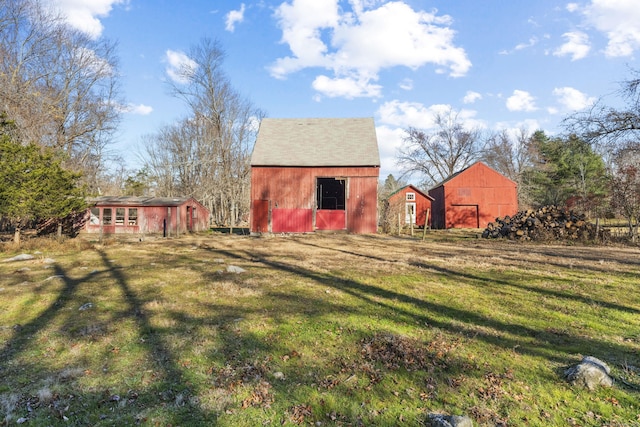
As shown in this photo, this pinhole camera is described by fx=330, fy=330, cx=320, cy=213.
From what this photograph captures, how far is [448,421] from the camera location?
2666 mm

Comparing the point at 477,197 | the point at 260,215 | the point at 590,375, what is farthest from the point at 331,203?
the point at 590,375

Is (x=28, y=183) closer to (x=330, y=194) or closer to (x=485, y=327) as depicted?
(x=485, y=327)

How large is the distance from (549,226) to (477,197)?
52.1 ft

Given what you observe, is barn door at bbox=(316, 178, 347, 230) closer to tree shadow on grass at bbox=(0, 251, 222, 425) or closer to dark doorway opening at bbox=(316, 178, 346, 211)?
dark doorway opening at bbox=(316, 178, 346, 211)

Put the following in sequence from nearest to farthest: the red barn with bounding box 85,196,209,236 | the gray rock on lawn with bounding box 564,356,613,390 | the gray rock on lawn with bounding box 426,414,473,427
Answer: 1. the gray rock on lawn with bounding box 426,414,473,427
2. the gray rock on lawn with bounding box 564,356,613,390
3. the red barn with bounding box 85,196,209,236

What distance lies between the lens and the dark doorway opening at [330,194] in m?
28.5

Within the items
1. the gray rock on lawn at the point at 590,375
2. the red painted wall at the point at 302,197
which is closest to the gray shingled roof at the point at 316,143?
the red painted wall at the point at 302,197

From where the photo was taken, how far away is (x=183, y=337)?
4.59 meters

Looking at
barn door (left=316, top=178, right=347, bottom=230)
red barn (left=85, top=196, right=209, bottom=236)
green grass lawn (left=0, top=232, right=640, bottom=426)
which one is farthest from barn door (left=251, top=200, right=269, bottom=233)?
green grass lawn (left=0, top=232, right=640, bottom=426)

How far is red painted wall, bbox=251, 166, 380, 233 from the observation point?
2238 cm

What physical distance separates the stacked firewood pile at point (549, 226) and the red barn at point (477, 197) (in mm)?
13942

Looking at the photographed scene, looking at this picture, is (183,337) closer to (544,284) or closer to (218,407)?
(218,407)

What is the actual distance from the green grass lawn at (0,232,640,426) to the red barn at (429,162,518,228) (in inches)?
1004

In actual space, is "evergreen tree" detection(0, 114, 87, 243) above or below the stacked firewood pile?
above
